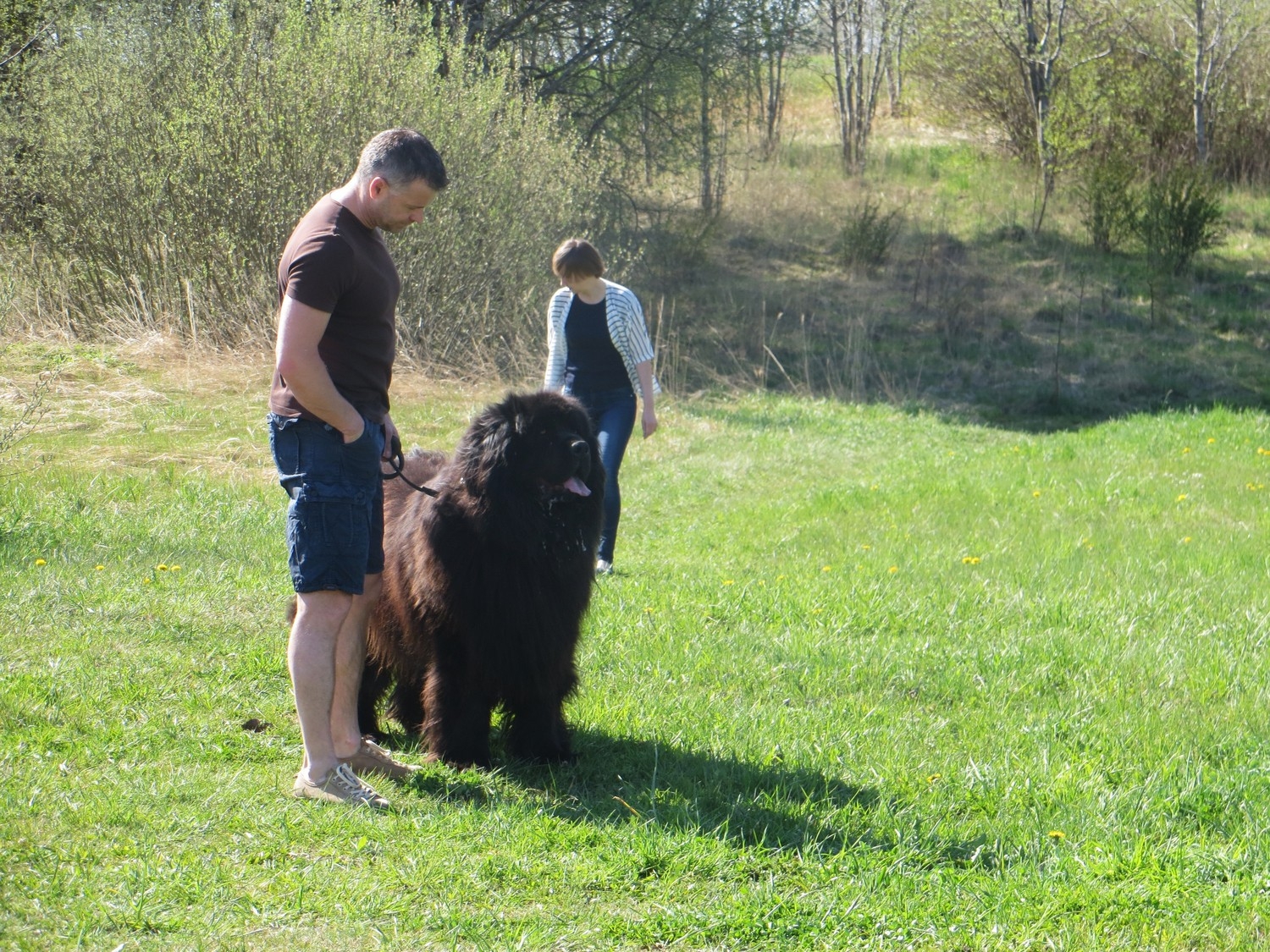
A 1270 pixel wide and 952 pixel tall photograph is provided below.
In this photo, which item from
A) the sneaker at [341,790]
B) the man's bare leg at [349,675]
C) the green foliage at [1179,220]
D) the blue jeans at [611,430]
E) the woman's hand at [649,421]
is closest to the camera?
the sneaker at [341,790]

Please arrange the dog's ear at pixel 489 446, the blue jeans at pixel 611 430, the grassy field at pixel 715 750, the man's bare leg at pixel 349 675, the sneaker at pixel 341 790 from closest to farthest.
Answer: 1. the grassy field at pixel 715 750
2. the sneaker at pixel 341 790
3. the man's bare leg at pixel 349 675
4. the dog's ear at pixel 489 446
5. the blue jeans at pixel 611 430

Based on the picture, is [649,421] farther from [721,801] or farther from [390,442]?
[721,801]

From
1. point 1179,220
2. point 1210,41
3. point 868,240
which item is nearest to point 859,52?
point 1210,41

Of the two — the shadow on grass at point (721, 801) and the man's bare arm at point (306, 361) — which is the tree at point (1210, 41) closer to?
the shadow on grass at point (721, 801)

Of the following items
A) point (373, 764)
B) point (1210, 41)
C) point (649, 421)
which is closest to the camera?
point (373, 764)

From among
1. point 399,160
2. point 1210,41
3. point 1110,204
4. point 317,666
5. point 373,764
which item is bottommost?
point 373,764

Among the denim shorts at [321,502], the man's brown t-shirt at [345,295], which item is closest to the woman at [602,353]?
the man's brown t-shirt at [345,295]

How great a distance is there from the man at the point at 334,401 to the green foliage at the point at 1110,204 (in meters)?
22.7

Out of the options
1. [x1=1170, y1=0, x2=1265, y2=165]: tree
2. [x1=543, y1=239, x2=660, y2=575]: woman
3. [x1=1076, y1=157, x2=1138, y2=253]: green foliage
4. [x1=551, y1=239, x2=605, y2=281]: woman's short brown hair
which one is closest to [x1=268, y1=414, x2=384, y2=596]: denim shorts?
[x1=543, y1=239, x2=660, y2=575]: woman

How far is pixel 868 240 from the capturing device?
25.1m

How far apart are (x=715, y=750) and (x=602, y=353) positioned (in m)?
3.67

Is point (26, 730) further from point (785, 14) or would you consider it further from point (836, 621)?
point (785, 14)

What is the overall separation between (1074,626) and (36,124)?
47.5 feet

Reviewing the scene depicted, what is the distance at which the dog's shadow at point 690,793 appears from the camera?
13.3 feet
